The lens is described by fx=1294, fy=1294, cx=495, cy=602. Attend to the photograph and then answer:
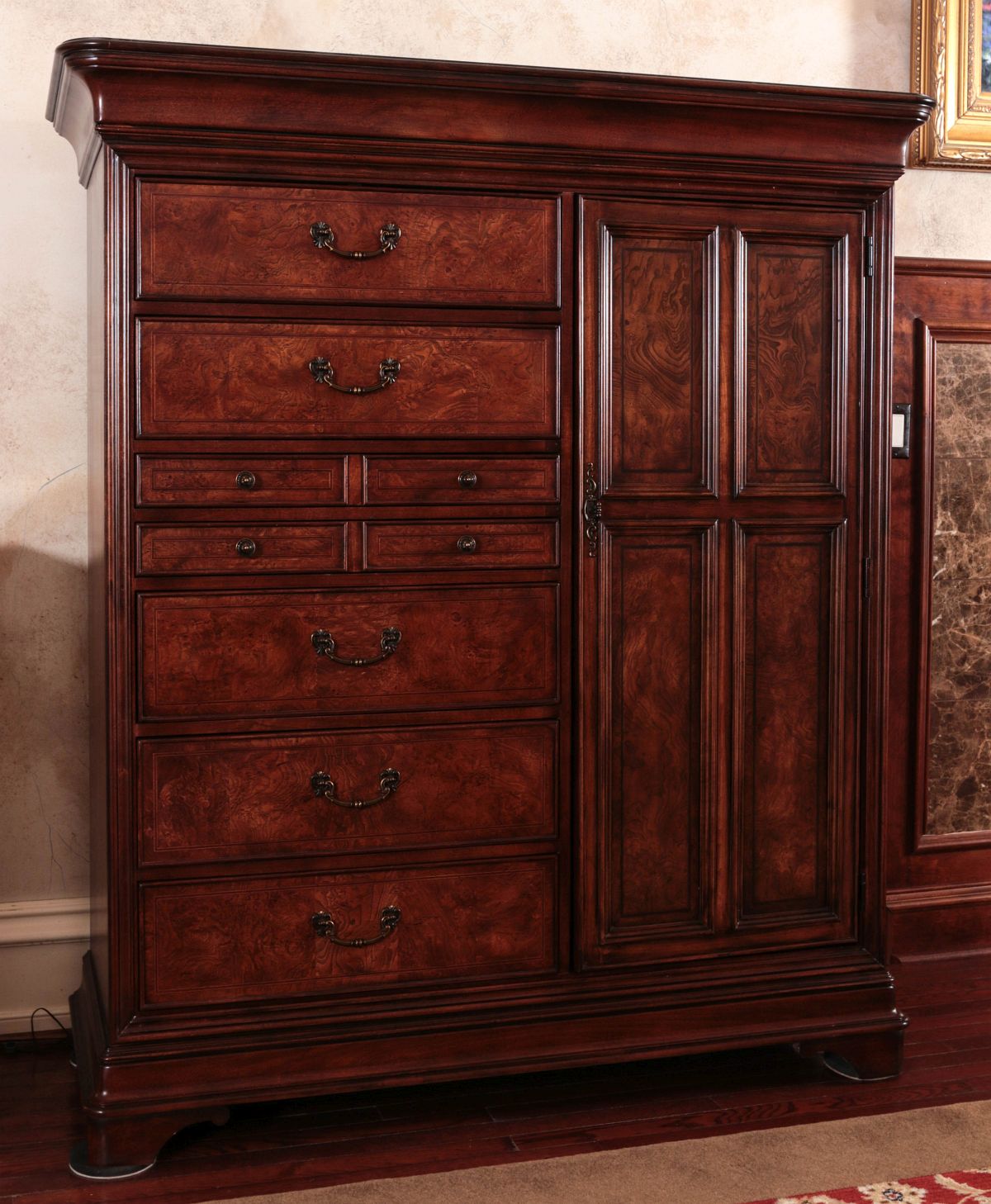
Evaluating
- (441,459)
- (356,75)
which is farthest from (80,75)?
(441,459)

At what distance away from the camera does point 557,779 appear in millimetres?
2416

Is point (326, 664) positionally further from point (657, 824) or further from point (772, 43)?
point (772, 43)

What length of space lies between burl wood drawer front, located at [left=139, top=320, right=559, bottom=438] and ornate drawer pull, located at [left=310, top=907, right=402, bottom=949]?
853mm

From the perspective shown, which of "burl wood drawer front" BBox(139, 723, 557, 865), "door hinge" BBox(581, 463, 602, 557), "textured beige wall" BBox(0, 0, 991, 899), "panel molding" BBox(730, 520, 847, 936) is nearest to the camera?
"burl wood drawer front" BBox(139, 723, 557, 865)

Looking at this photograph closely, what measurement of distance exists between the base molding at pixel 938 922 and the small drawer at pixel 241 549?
187 centimetres

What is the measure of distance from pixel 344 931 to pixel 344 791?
0.83 feet

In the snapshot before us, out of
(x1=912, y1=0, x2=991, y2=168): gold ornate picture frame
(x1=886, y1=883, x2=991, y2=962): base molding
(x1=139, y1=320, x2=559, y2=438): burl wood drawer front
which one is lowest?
(x1=886, y1=883, x2=991, y2=962): base molding

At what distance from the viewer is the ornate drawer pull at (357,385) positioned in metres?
2.24

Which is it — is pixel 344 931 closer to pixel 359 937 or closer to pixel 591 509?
pixel 359 937

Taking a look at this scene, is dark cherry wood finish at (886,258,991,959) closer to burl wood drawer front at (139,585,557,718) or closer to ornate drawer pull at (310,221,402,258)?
burl wood drawer front at (139,585,557,718)

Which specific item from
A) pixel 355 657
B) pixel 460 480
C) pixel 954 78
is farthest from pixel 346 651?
pixel 954 78

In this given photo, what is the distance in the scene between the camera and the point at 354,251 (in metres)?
2.26

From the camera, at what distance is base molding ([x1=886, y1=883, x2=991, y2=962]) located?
3.31 meters

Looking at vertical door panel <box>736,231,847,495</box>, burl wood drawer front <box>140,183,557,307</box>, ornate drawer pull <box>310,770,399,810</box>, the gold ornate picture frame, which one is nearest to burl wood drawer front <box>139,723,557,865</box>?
ornate drawer pull <box>310,770,399,810</box>
